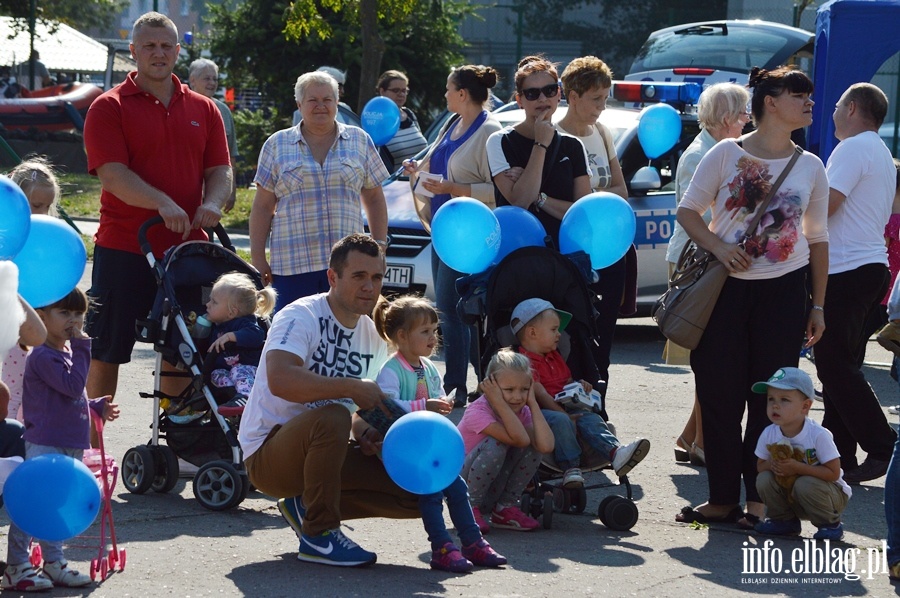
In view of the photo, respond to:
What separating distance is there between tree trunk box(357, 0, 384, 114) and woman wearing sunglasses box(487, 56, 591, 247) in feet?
35.1

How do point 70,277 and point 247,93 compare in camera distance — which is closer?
point 70,277

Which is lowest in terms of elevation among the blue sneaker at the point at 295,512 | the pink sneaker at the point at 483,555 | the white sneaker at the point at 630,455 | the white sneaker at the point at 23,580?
the pink sneaker at the point at 483,555

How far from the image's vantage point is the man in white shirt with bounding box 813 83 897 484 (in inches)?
280

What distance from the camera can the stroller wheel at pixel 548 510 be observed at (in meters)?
5.98

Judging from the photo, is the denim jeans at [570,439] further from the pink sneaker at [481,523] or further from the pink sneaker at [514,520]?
the pink sneaker at [481,523]

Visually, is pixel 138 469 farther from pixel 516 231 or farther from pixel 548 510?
pixel 516 231

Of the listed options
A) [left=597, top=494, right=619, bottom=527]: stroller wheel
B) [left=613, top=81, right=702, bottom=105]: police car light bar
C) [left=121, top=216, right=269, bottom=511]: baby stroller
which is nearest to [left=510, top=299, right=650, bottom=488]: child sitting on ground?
[left=597, top=494, right=619, bottom=527]: stroller wheel

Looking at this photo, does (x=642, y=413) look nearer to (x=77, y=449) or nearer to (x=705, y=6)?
(x=77, y=449)

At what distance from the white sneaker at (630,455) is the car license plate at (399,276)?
5004mm

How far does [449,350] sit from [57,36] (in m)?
26.3

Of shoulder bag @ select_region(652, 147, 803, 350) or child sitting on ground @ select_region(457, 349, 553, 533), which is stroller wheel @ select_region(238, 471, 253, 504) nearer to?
child sitting on ground @ select_region(457, 349, 553, 533)

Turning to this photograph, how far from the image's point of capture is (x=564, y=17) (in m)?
31.0

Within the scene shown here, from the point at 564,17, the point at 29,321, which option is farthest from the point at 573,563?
the point at 564,17

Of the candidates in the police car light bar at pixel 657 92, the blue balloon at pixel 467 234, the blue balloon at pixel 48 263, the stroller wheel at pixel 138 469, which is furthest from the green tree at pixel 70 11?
the blue balloon at pixel 48 263
